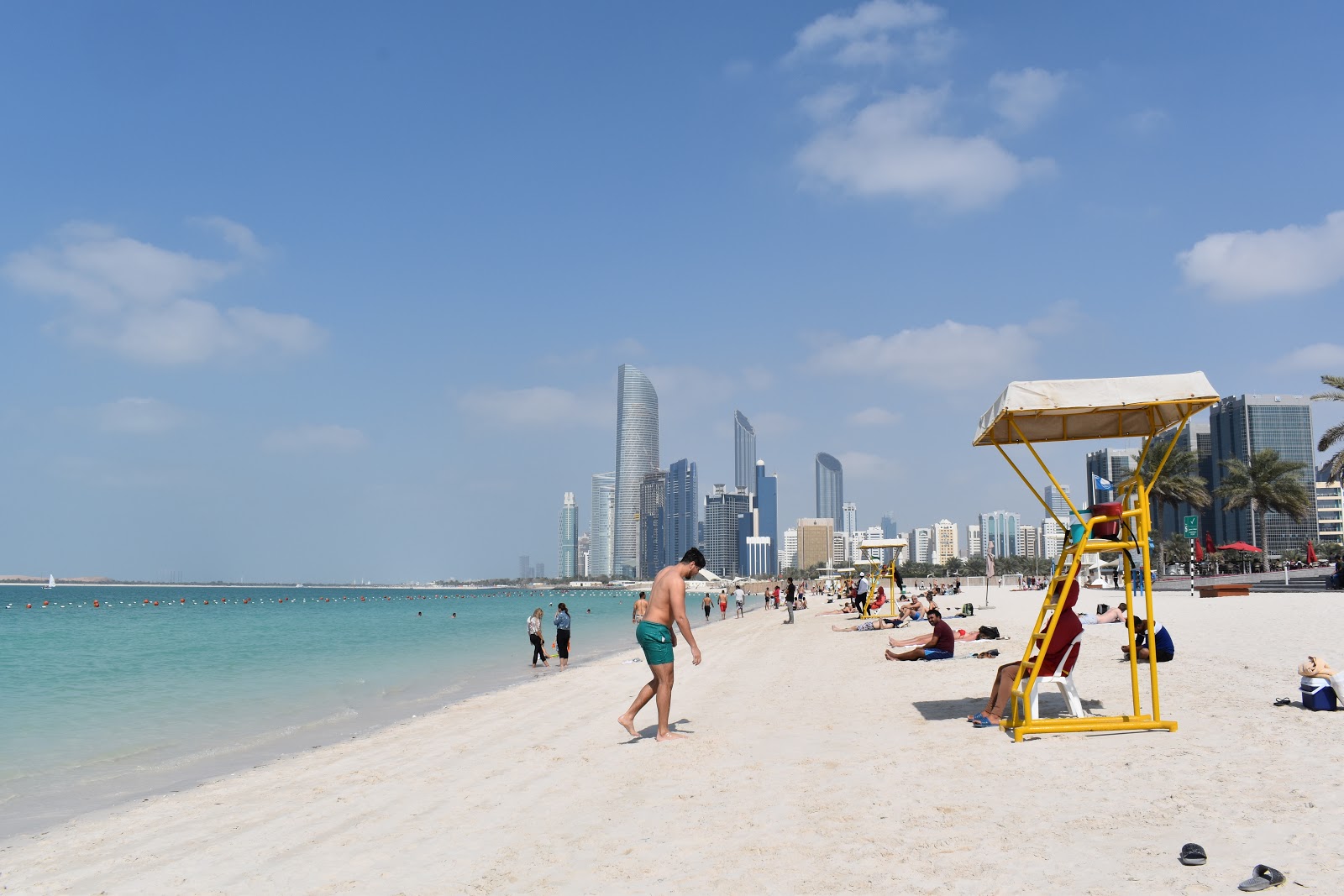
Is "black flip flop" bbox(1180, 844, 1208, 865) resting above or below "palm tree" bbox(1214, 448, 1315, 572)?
below

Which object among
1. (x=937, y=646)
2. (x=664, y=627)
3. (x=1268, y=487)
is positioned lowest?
(x=937, y=646)

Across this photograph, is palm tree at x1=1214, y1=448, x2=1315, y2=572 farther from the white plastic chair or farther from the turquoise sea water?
the white plastic chair

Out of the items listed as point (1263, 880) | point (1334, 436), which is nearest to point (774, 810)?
point (1263, 880)

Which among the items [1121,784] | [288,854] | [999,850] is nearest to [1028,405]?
[1121,784]

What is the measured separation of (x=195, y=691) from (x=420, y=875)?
14.8 meters

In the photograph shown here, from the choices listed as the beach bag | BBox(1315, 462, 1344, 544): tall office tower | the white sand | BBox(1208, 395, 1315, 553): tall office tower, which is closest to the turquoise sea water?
the white sand

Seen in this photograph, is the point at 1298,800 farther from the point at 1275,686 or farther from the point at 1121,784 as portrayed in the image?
the point at 1275,686

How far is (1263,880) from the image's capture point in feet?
11.2

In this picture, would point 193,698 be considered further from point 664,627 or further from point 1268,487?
point 1268,487

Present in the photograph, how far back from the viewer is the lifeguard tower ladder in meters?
6.42

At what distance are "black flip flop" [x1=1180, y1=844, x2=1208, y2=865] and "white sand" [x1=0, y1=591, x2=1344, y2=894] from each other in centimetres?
4

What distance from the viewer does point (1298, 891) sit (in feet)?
10.9

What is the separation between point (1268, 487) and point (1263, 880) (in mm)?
54045

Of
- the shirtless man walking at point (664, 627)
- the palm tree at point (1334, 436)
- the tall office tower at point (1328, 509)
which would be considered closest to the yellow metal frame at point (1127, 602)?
the shirtless man walking at point (664, 627)
